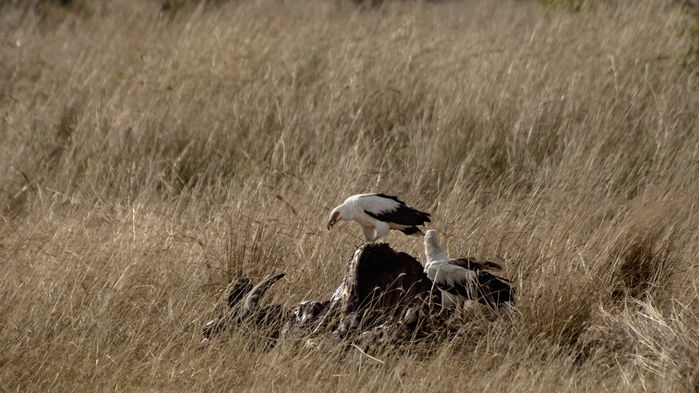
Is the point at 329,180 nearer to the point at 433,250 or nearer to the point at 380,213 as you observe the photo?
the point at 380,213

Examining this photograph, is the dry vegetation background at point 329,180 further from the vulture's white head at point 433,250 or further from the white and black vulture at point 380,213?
the vulture's white head at point 433,250

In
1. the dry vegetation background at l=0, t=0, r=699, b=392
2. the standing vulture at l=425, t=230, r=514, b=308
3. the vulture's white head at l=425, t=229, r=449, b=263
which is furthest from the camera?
the vulture's white head at l=425, t=229, r=449, b=263

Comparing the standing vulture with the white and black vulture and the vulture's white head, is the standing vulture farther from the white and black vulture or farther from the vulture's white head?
the white and black vulture

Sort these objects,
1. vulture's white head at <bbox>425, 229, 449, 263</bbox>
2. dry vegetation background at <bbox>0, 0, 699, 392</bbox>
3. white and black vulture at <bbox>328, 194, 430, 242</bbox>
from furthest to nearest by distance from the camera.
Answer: white and black vulture at <bbox>328, 194, 430, 242</bbox>
vulture's white head at <bbox>425, 229, 449, 263</bbox>
dry vegetation background at <bbox>0, 0, 699, 392</bbox>

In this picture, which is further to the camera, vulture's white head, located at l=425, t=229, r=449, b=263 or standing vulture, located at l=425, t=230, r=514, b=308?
vulture's white head, located at l=425, t=229, r=449, b=263

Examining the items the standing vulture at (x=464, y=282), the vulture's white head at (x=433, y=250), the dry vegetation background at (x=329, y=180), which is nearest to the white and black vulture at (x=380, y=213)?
the dry vegetation background at (x=329, y=180)

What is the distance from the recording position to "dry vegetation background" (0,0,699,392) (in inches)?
167

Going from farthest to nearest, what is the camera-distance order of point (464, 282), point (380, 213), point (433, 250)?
point (380, 213) < point (433, 250) < point (464, 282)

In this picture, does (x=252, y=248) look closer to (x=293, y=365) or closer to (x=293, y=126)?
(x=293, y=365)

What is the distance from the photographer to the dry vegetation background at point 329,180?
4230mm

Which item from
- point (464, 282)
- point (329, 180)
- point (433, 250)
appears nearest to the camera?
point (464, 282)

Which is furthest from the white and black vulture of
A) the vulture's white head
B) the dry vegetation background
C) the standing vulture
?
the standing vulture

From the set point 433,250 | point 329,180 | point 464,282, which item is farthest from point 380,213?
point 329,180

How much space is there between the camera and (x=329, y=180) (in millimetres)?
6266
